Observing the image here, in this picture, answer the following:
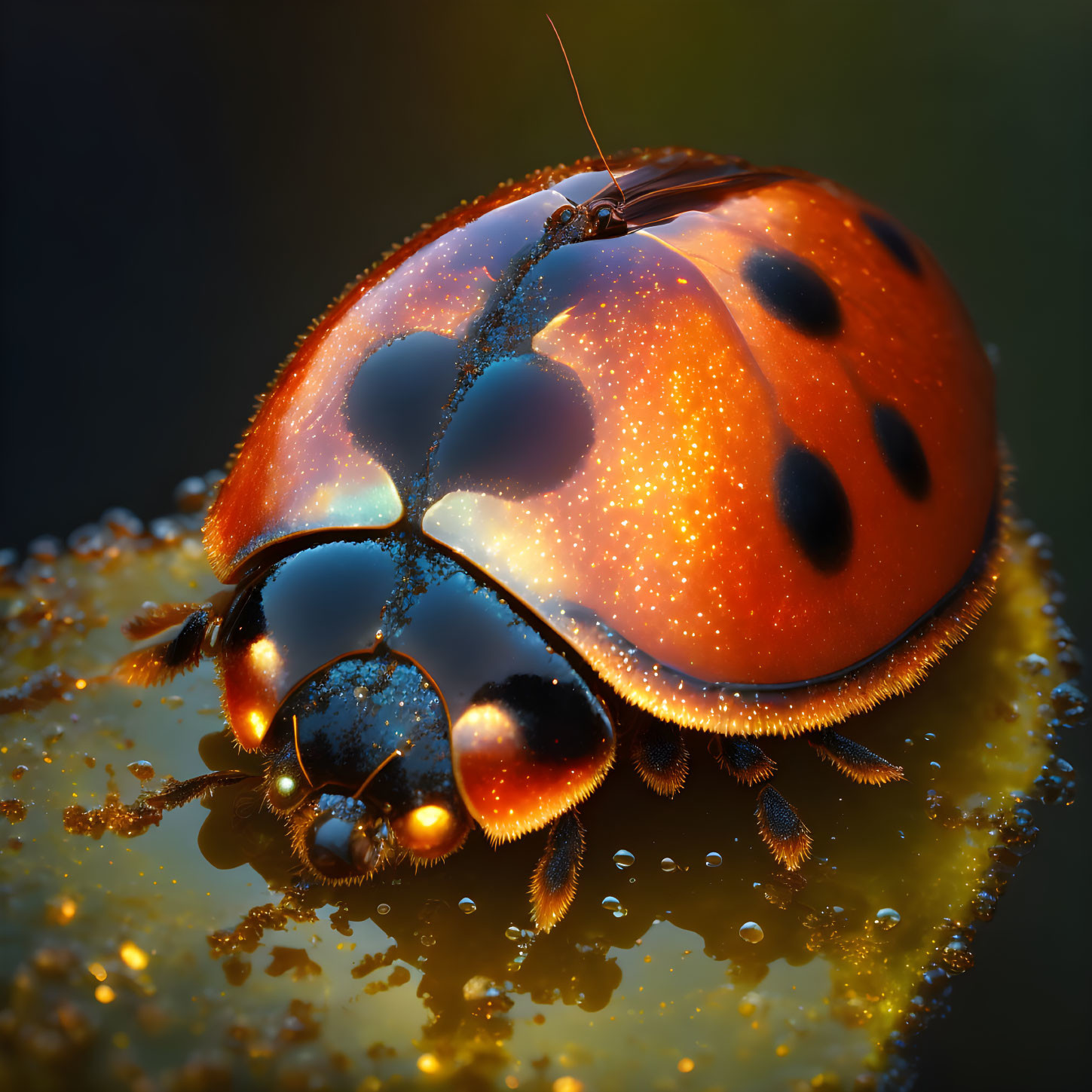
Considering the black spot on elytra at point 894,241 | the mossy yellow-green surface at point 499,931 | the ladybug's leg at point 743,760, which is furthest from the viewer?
the black spot on elytra at point 894,241

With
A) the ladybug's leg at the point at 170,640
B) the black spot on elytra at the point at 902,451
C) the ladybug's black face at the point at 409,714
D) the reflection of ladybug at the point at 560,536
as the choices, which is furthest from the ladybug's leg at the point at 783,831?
the ladybug's leg at the point at 170,640

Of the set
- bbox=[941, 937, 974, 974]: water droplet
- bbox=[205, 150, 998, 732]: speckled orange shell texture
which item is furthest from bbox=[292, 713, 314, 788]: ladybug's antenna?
bbox=[941, 937, 974, 974]: water droplet

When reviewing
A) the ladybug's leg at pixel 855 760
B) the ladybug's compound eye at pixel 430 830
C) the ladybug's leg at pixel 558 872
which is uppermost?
the ladybug's compound eye at pixel 430 830

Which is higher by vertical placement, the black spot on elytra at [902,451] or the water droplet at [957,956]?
the black spot on elytra at [902,451]

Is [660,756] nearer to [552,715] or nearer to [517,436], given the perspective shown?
[552,715]

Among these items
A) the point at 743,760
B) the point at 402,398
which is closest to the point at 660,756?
the point at 743,760

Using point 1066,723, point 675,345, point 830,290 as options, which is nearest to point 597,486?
point 675,345

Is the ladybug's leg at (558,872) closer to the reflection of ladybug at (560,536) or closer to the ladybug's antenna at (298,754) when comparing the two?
the reflection of ladybug at (560,536)

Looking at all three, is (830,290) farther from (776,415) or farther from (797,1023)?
(797,1023)

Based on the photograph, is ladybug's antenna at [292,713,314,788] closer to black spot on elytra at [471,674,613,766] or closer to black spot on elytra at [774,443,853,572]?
black spot on elytra at [471,674,613,766]
